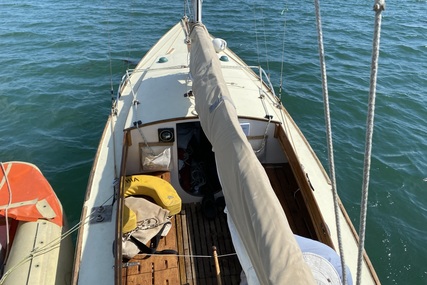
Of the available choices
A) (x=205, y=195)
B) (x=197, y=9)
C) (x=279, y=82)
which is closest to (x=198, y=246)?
(x=205, y=195)

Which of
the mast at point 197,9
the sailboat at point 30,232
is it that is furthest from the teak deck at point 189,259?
the mast at point 197,9

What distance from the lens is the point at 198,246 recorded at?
5453 mm

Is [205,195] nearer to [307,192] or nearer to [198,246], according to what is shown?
[198,246]

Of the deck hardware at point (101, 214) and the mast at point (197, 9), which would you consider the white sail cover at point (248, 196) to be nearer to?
the deck hardware at point (101, 214)

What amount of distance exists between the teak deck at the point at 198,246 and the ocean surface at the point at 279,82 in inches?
84.5

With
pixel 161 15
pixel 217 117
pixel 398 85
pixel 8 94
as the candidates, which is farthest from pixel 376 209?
pixel 161 15

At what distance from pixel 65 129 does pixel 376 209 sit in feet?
27.1

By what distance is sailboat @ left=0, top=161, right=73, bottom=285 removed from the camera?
4.53 m

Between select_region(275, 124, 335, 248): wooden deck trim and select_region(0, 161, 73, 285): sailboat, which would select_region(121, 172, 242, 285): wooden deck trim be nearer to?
select_region(0, 161, 73, 285): sailboat

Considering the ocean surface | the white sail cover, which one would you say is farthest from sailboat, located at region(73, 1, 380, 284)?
the ocean surface

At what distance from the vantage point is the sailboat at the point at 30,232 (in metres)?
4.53

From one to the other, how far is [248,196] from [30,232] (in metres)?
3.61

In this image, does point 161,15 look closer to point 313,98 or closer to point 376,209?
point 313,98

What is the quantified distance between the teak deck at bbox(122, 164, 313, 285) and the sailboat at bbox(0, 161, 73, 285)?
983 mm
